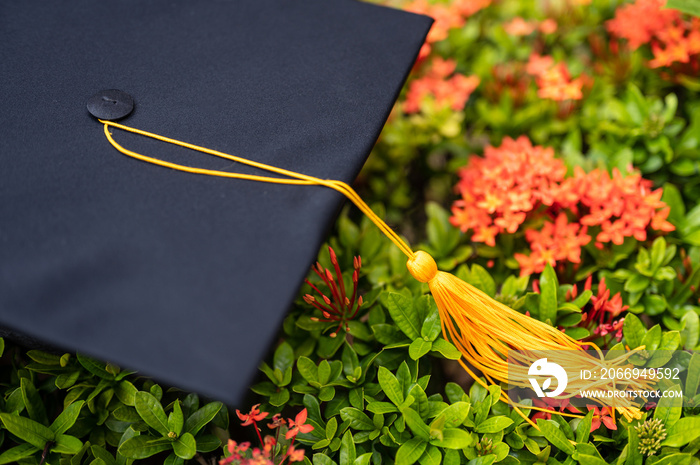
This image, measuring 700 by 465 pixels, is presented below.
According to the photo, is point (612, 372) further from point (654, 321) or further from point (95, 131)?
point (95, 131)

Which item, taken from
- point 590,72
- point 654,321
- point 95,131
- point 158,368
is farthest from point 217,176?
point 590,72

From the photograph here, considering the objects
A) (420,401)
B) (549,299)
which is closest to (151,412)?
(420,401)

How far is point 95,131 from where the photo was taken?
986mm

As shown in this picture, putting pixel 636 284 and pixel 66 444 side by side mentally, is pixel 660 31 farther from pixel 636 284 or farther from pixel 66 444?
pixel 66 444

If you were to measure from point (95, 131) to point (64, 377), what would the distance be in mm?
621

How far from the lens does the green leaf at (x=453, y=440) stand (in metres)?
1.00

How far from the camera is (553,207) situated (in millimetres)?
1415

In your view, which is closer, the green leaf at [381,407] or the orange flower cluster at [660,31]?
the green leaf at [381,407]

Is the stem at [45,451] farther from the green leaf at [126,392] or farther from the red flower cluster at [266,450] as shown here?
the red flower cluster at [266,450]

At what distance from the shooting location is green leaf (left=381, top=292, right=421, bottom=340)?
1161 millimetres

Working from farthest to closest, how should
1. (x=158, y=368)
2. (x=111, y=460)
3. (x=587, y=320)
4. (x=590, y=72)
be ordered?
1. (x=590, y=72)
2. (x=587, y=320)
3. (x=111, y=460)
4. (x=158, y=368)

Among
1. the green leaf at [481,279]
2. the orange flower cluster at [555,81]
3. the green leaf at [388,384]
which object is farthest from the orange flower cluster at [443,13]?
the green leaf at [388,384]

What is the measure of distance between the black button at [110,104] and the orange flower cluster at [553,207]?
933 millimetres

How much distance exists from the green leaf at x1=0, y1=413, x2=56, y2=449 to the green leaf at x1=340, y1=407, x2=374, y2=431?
66 centimetres
